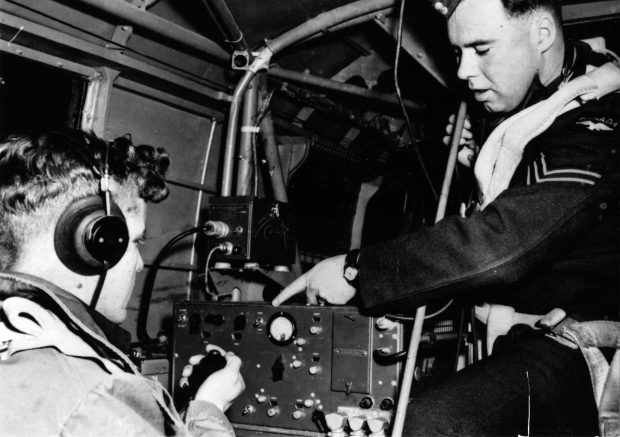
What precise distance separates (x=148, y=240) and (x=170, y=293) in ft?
1.17

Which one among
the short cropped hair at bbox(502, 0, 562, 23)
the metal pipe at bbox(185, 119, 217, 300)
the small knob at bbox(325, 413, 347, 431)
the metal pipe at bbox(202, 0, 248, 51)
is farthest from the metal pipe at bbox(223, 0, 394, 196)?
the small knob at bbox(325, 413, 347, 431)

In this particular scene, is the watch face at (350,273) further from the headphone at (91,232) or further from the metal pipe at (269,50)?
the metal pipe at (269,50)

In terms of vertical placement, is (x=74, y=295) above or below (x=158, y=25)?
below

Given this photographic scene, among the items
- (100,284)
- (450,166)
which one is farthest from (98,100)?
(450,166)

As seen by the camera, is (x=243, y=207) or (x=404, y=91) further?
(x=404, y=91)

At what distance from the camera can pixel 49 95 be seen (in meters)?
2.59

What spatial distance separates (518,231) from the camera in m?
1.61

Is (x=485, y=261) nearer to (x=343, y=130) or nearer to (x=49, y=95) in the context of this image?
(x=49, y=95)

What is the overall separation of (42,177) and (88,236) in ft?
0.70

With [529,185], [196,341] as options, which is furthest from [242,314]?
[529,185]

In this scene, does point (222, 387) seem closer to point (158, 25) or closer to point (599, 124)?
point (599, 124)

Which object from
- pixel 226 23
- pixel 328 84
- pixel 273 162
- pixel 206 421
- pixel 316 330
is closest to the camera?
pixel 206 421

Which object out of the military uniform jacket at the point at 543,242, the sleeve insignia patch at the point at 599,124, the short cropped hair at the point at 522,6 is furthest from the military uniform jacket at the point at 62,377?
the short cropped hair at the point at 522,6

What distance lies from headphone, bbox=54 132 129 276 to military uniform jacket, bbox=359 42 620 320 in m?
0.80
